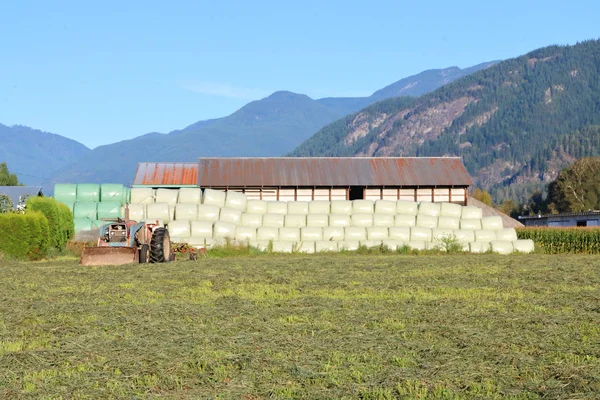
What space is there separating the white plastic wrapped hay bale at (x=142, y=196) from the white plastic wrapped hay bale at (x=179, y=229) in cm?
245

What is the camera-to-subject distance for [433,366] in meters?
9.70

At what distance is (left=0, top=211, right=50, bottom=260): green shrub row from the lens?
30203mm

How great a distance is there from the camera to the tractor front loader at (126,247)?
25859 millimetres

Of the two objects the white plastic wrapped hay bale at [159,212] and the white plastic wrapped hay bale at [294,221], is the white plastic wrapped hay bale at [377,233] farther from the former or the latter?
the white plastic wrapped hay bale at [159,212]

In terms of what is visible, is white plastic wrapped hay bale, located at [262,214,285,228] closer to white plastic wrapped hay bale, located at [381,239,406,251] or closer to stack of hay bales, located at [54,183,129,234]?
white plastic wrapped hay bale, located at [381,239,406,251]

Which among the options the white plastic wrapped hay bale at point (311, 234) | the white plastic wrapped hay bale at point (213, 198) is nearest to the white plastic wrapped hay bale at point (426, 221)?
the white plastic wrapped hay bale at point (311, 234)

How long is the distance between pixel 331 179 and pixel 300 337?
43.3 metres

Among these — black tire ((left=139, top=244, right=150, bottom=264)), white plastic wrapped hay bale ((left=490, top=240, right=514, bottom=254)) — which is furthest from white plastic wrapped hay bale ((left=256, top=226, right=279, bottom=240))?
white plastic wrapped hay bale ((left=490, top=240, right=514, bottom=254))

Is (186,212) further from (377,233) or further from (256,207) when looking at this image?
(377,233)

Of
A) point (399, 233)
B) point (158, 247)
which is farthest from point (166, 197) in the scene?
point (399, 233)

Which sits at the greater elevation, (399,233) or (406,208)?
(406,208)

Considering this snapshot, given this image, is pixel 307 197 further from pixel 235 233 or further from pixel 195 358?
pixel 195 358

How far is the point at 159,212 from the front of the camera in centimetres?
3353

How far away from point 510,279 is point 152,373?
1317cm
